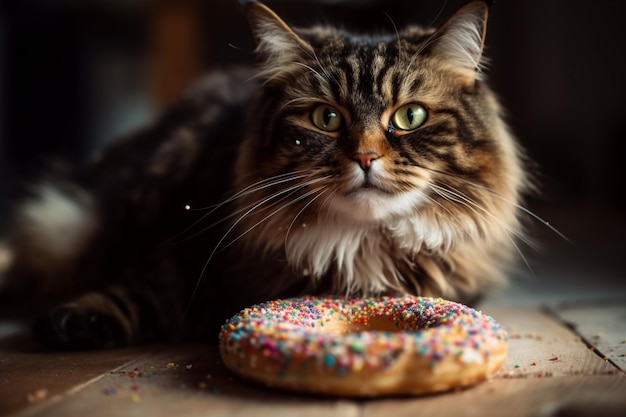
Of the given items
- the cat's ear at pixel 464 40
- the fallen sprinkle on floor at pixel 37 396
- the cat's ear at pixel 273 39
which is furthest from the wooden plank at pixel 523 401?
the cat's ear at pixel 273 39

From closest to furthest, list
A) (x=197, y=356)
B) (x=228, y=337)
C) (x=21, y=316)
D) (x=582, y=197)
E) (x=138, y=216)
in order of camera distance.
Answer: (x=228, y=337)
(x=197, y=356)
(x=138, y=216)
(x=21, y=316)
(x=582, y=197)

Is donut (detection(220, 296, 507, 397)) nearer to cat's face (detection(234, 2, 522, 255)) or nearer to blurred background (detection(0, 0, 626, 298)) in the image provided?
cat's face (detection(234, 2, 522, 255))

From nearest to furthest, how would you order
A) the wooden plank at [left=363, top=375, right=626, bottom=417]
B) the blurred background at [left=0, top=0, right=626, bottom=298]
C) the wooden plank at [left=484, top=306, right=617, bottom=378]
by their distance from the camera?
1. the wooden plank at [left=363, top=375, right=626, bottom=417]
2. the wooden plank at [left=484, top=306, right=617, bottom=378]
3. the blurred background at [left=0, top=0, right=626, bottom=298]

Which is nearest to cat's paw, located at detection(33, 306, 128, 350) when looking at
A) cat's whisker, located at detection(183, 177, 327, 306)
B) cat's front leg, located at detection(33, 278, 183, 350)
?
cat's front leg, located at detection(33, 278, 183, 350)

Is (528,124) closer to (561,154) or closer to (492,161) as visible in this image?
(561,154)

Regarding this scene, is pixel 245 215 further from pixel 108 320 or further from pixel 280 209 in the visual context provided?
pixel 108 320

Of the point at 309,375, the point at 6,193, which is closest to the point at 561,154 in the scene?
the point at 6,193

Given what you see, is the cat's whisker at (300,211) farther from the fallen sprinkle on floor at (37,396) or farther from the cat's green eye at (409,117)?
the fallen sprinkle on floor at (37,396)
